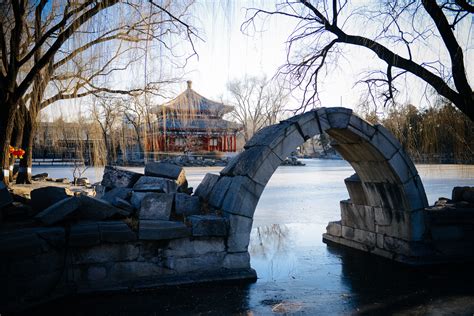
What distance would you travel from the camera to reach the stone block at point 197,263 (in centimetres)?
501

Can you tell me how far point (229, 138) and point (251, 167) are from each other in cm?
2705

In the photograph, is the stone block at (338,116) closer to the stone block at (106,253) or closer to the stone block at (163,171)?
the stone block at (163,171)

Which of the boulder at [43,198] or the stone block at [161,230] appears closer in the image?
the stone block at [161,230]

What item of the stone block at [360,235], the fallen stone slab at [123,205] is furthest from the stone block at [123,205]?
the stone block at [360,235]

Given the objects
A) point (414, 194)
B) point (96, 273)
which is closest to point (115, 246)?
point (96, 273)

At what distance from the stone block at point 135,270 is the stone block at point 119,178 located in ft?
5.65

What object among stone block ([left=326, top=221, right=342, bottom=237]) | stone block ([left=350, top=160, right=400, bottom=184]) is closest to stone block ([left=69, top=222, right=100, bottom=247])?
stone block ([left=350, top=160, right=400, bottom=184])

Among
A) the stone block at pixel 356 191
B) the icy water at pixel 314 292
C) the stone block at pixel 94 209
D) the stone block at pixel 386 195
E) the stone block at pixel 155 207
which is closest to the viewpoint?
the icy water at pixel 314 292

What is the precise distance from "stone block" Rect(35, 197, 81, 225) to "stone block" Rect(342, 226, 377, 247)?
16.1ft

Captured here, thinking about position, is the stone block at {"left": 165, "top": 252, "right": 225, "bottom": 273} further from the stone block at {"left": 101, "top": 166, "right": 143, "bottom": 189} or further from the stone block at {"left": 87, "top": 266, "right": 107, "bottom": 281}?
the stone block at {"left": 101, "top": 166, "right": 143, "bottom": 189}

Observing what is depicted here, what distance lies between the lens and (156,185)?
5656mm

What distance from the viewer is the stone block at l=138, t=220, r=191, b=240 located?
4785 millimetres

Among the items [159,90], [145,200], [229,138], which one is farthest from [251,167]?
[229,138]

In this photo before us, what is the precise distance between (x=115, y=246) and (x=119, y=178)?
1.85 meters
